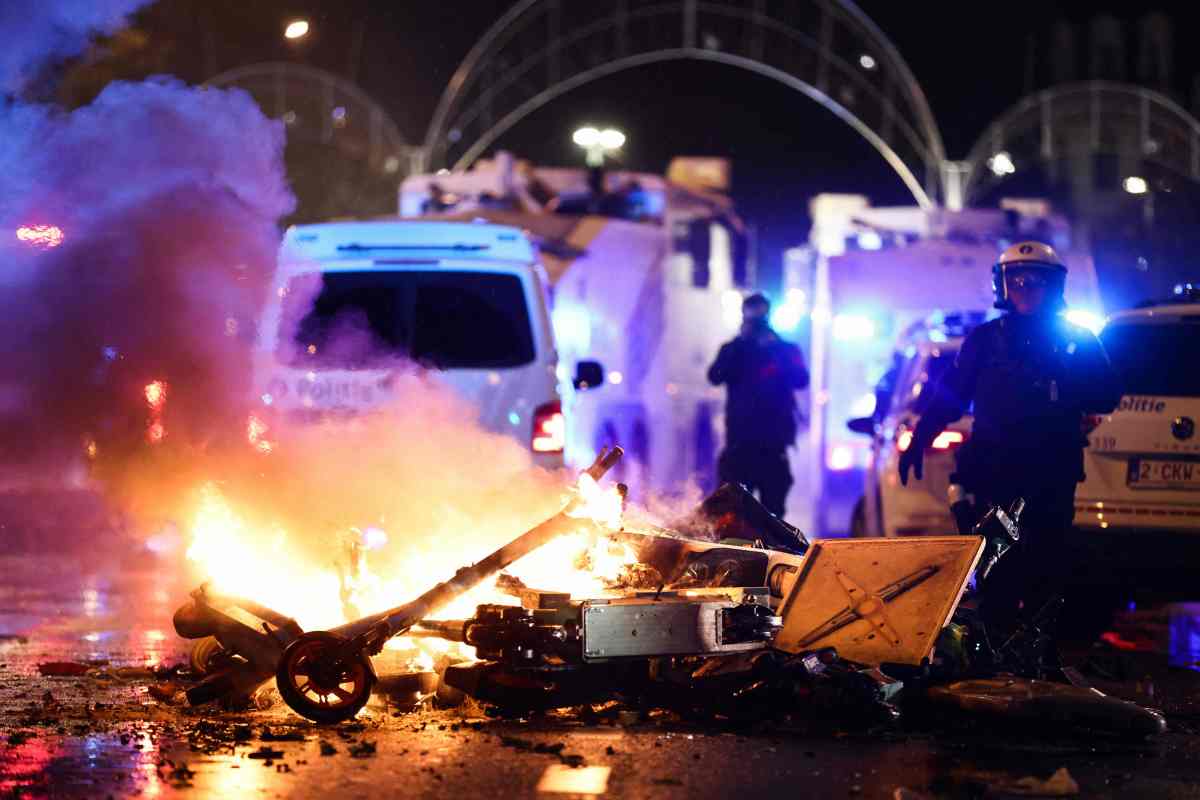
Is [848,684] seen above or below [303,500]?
below

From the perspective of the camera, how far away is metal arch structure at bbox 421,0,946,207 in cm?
3625

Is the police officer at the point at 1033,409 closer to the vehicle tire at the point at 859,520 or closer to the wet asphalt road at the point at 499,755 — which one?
the wet asphalt road at the point at 499,755

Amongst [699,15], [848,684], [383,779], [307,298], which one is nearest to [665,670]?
[848,684]

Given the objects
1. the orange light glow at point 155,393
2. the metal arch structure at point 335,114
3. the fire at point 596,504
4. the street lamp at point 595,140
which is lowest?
the fire at point 596,504

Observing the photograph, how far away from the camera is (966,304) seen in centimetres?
1872

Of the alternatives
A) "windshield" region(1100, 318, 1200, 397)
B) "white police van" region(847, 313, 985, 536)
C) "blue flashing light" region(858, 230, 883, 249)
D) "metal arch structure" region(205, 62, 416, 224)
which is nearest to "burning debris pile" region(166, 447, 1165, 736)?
"windshield" region(1100, 318, 1200, 397)


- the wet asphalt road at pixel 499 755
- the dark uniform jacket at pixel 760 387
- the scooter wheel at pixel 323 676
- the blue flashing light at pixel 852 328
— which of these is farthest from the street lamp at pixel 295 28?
the blue flashing light at pixel 852 328

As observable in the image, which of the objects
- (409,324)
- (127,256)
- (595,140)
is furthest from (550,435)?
(595,140)

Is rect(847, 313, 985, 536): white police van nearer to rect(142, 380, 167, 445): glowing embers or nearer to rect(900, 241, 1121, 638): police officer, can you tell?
rect(900, 241, 1121, 638): police officer

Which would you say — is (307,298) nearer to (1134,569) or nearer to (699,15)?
(1134,569)

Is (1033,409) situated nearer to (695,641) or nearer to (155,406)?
(695,641)

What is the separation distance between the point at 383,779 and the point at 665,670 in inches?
66.1

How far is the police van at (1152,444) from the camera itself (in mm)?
9609

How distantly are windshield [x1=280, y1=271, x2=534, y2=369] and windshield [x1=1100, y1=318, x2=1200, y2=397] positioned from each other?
3.60 metres
